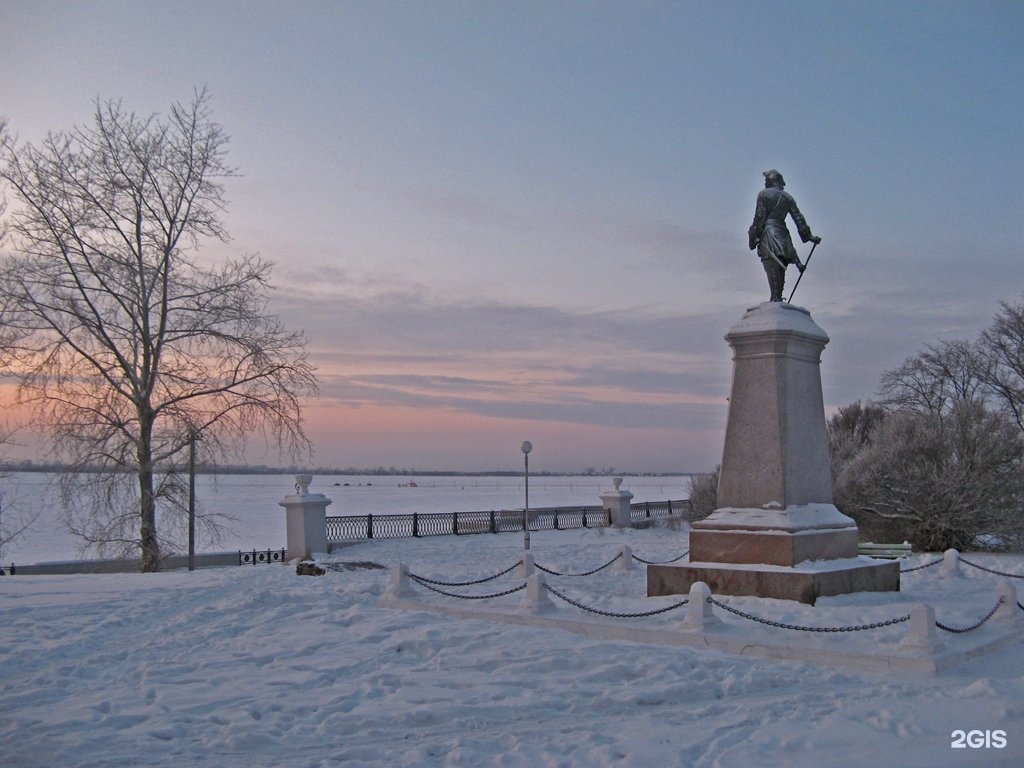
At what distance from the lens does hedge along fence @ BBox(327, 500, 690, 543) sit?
89.7 ft

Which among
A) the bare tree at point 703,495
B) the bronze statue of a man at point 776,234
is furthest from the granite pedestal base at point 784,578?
the bare tree at point 703,495

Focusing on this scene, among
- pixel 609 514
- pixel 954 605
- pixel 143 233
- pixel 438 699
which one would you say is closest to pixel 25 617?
pixel 438 699

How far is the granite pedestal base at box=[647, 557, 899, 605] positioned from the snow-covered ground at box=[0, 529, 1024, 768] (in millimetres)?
248

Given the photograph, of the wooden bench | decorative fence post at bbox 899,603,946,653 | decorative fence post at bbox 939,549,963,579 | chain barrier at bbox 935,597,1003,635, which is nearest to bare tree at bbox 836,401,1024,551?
the wooden bench

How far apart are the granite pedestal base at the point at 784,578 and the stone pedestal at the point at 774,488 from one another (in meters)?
0.01

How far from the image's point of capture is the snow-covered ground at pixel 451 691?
656cm

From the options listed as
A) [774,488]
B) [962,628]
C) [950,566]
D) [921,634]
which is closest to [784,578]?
[774,488]

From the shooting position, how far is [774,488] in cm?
1291

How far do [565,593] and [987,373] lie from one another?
1494 inches

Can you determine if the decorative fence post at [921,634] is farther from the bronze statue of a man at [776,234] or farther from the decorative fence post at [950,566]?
the decorative fence post at [950,566]

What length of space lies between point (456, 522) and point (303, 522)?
7699 millimetres

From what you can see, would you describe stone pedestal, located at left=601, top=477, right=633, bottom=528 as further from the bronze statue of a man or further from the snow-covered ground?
the snow-covered ground

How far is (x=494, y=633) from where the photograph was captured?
10688 mm

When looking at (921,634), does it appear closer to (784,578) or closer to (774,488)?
(784,578)
